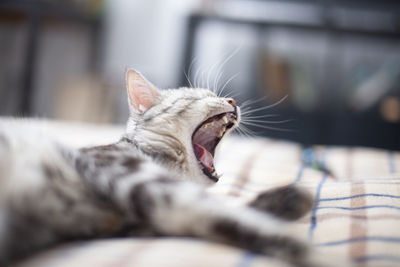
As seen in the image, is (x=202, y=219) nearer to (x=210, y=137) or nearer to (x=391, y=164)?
(x=210, y=137)

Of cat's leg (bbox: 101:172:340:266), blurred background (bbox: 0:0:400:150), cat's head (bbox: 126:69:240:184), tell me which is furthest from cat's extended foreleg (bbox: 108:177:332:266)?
blurred background (bbox: 0:0:400:150)

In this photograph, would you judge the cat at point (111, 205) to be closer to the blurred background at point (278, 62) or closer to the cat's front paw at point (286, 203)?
the cat's front paw at point (286, 203)

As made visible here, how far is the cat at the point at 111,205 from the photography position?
59 cm

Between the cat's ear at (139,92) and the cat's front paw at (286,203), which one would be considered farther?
the cat's ear at (139,92)

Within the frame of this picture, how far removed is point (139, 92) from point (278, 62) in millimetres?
2225

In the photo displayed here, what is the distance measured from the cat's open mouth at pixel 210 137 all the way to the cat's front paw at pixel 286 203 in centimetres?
19

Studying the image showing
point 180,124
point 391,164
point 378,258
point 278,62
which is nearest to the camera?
point 378,258

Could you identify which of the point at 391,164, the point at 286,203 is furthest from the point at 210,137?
the point at 391,164

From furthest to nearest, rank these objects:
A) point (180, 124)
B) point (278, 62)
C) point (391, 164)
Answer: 1. point (278, 62)
2. point (391, 164)
3. point (180, 124)

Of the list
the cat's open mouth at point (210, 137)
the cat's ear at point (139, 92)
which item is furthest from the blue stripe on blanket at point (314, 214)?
the cat's ear at point (139, 92)

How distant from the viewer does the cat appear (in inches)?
23.3

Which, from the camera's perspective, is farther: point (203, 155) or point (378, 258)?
point (203, 155)

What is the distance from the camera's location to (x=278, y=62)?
302 cm

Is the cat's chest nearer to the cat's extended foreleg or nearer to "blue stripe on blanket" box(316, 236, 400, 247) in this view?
the cat's extended foreleg
